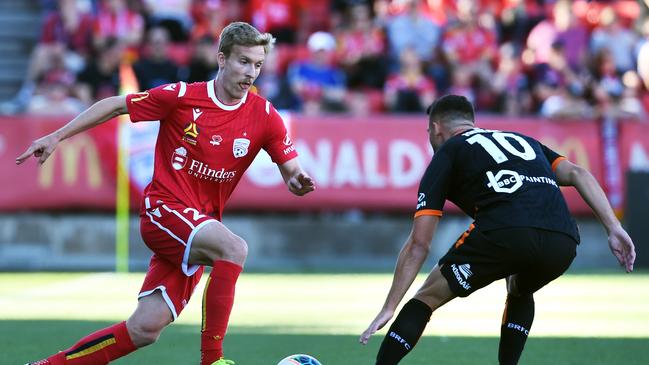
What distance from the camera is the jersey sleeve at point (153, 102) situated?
6.77 m

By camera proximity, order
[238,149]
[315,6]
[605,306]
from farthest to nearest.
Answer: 1. [315,6]
2. [605,306]
3. [238,149]

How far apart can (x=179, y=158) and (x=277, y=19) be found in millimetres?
12253

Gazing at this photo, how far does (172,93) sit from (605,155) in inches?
402

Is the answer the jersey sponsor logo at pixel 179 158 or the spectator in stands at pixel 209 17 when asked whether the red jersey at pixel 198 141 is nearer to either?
the jersey sponsor logo at pixel 179 158

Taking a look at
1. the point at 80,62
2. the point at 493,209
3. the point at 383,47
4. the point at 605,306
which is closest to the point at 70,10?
the point at 80,62

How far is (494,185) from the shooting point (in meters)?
6.33

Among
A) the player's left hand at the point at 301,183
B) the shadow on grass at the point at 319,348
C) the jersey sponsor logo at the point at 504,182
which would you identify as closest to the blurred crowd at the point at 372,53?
the shadow on grass at the point at 319,348

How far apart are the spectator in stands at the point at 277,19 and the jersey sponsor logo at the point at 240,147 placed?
38.6 ft

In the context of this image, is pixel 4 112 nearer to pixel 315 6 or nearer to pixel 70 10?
pixel 70 10

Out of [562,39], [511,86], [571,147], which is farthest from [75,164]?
[562,39]

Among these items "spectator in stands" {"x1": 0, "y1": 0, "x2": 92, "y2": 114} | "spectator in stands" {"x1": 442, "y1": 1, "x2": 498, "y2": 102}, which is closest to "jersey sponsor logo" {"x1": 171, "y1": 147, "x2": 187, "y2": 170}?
"spectator in stands" {"x1": 0, "y1": 0, "x2": 92, "y2": 114}

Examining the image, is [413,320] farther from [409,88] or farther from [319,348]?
[409,88]

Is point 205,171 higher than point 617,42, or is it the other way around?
point 617,42

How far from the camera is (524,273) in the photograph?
640 cm
